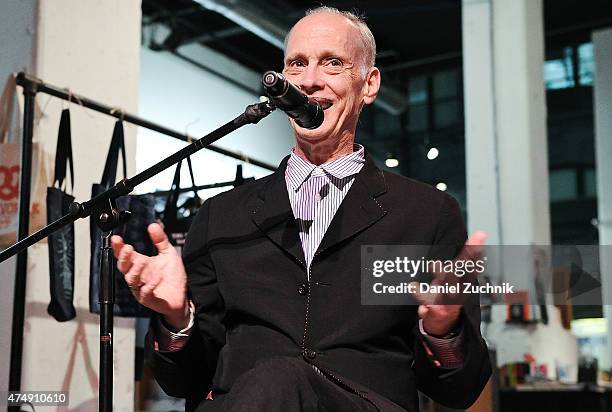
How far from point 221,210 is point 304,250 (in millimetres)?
252

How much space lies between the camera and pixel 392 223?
180 cm

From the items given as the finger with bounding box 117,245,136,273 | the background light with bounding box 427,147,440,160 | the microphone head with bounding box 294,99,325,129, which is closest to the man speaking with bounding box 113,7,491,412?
the finger with bounding box 117,245,136,273

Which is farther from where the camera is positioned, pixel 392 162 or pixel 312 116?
pixel 392 162

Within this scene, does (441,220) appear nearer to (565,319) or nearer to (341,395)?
(341,395)

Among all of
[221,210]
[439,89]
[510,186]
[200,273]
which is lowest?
[200,273]

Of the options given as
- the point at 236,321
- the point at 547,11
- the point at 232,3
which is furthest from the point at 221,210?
the point at 547,11

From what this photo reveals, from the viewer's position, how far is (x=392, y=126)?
24.7 ft

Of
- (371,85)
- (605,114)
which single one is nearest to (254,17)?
(605,114)

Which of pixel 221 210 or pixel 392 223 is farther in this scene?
pixel 221 210

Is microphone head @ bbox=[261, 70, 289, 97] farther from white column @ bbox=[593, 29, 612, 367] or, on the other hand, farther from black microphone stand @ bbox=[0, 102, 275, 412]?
white column @ bbox=[593, 29, 612, 367]

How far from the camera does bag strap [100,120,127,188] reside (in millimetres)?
2756

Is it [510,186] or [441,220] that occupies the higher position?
[510,186]

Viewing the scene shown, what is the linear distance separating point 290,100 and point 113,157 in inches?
57.1

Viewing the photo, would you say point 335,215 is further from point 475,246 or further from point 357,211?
point 475,246
